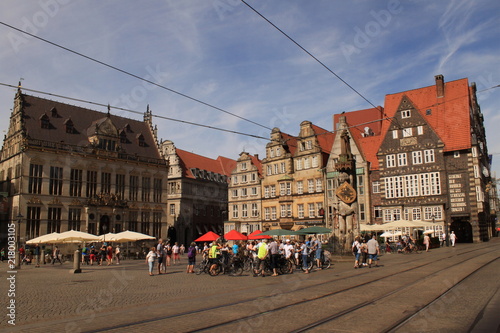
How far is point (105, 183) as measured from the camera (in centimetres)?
4997

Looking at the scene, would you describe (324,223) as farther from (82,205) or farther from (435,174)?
(82,205)

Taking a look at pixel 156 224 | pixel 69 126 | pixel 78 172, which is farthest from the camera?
pixel 156 224

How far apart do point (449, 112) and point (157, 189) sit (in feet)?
118

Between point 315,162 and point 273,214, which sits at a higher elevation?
point 315,162

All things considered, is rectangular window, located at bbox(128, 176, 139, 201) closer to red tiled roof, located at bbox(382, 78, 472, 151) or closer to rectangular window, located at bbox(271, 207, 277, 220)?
rectangular window, located at bbox(271, 207, 277, 220)

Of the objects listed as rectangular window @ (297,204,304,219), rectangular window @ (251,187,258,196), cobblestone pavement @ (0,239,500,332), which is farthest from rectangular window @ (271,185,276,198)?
cobblestone pavement @ (0,239,500,332)

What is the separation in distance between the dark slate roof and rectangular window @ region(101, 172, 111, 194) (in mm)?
4167

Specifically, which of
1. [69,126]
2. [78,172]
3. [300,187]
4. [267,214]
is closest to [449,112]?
[300,187]

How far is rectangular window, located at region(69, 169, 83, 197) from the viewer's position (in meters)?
46.9

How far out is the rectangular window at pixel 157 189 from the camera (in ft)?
180

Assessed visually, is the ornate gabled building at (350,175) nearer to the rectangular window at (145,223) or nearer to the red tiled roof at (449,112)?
the red tiled roof at (449,112)

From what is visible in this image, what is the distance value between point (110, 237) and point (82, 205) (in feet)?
49.9

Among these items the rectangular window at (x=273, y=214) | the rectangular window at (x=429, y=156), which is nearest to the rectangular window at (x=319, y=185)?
the rectangular window at (x=273, y=214)

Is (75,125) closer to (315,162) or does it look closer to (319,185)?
(315,162)
